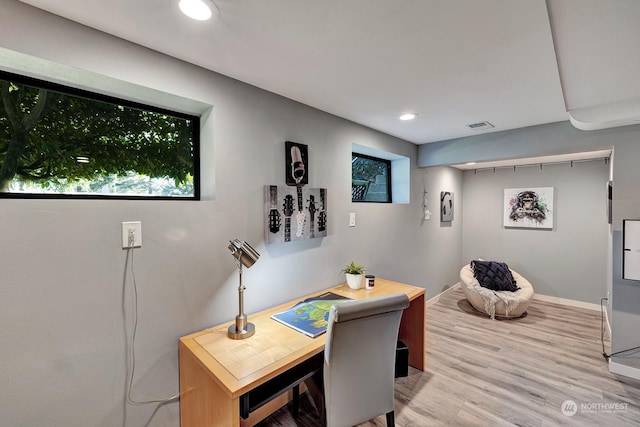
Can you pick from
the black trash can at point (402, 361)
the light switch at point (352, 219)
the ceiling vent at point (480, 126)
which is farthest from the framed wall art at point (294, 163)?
the ceiling vent at point (480, 126)

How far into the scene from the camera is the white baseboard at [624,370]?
2.29 meters

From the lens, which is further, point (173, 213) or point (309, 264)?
point (309, 264)

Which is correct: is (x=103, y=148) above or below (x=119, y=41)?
below

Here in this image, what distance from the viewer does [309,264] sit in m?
2.23

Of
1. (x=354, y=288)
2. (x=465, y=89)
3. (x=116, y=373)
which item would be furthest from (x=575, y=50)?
(x=116, y=373)

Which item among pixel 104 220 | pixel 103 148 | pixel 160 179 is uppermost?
pixel 103 148

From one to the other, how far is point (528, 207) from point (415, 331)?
3302mm

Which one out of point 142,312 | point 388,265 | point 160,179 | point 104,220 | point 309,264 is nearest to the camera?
point 104,220

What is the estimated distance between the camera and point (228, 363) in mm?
1261

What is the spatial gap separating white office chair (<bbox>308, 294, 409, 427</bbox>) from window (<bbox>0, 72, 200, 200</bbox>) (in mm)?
1211

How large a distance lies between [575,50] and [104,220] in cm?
252

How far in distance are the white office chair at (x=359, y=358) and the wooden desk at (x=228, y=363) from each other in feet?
0.52

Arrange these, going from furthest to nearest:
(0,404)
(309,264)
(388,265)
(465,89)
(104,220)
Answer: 1. (388,265)
2. (309,264)
3. (465,89)
4. (104,220)
5. (0,404)

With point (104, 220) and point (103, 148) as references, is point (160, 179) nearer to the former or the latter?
point (103, 148)
